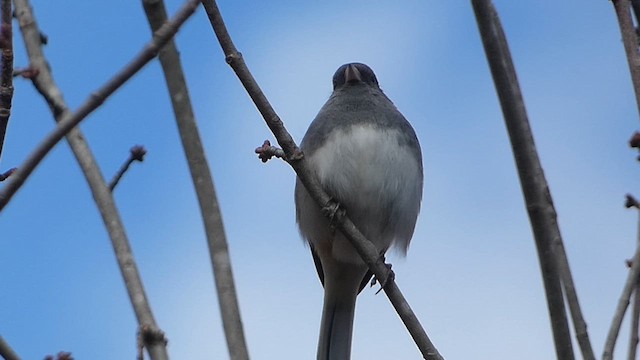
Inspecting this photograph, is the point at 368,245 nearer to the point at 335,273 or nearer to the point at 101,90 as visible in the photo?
the point at 335,273

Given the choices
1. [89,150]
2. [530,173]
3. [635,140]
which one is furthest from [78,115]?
[635,140]

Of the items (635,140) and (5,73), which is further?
(635,140)

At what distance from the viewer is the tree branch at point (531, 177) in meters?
1.82

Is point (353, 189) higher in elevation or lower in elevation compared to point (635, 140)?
higher

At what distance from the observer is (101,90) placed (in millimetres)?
1304

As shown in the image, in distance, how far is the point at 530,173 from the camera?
1897 mm

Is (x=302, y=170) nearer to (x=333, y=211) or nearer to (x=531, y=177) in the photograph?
(x=333, y=211)

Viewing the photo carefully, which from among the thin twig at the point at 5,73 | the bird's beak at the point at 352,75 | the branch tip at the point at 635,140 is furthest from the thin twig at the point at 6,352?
the bird's beak at the point at 352,75

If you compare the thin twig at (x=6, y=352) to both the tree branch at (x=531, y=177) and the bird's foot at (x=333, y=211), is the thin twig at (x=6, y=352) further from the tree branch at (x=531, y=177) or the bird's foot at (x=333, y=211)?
Result: the bird's foot at (x=333, y=211)

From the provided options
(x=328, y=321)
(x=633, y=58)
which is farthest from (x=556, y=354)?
(x=328, y=321)

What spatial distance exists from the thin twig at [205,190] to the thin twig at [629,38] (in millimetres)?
1110

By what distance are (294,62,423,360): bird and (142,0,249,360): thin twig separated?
0.71 metres

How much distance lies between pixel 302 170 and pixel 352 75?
1.63 meters

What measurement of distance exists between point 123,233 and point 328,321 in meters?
1.66
